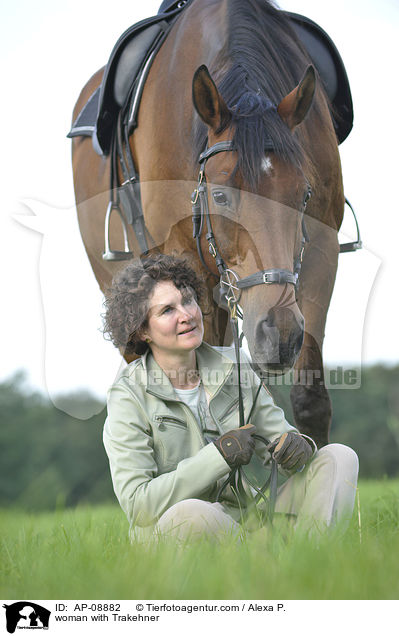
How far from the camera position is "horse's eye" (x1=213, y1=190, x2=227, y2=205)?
2.50m

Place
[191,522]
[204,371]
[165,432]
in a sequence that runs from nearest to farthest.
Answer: [191,522] → [165,432] → [204,371]

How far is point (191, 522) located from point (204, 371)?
1.81 feet

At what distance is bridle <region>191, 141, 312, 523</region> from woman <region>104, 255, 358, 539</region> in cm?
6

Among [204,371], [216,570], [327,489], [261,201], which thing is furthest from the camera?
[261,201]

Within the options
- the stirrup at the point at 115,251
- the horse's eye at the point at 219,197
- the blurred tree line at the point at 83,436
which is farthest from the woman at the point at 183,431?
the blurred tree line at the point at 83,436

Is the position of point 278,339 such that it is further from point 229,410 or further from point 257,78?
point 257,78

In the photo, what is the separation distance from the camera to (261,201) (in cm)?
241

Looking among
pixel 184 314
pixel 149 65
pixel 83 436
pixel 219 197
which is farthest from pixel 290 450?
pixel 83 436

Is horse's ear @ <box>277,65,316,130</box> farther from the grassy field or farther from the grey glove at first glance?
the grassy field

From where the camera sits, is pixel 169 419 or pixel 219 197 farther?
pixel 219 197

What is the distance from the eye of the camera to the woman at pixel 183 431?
1905 mm
